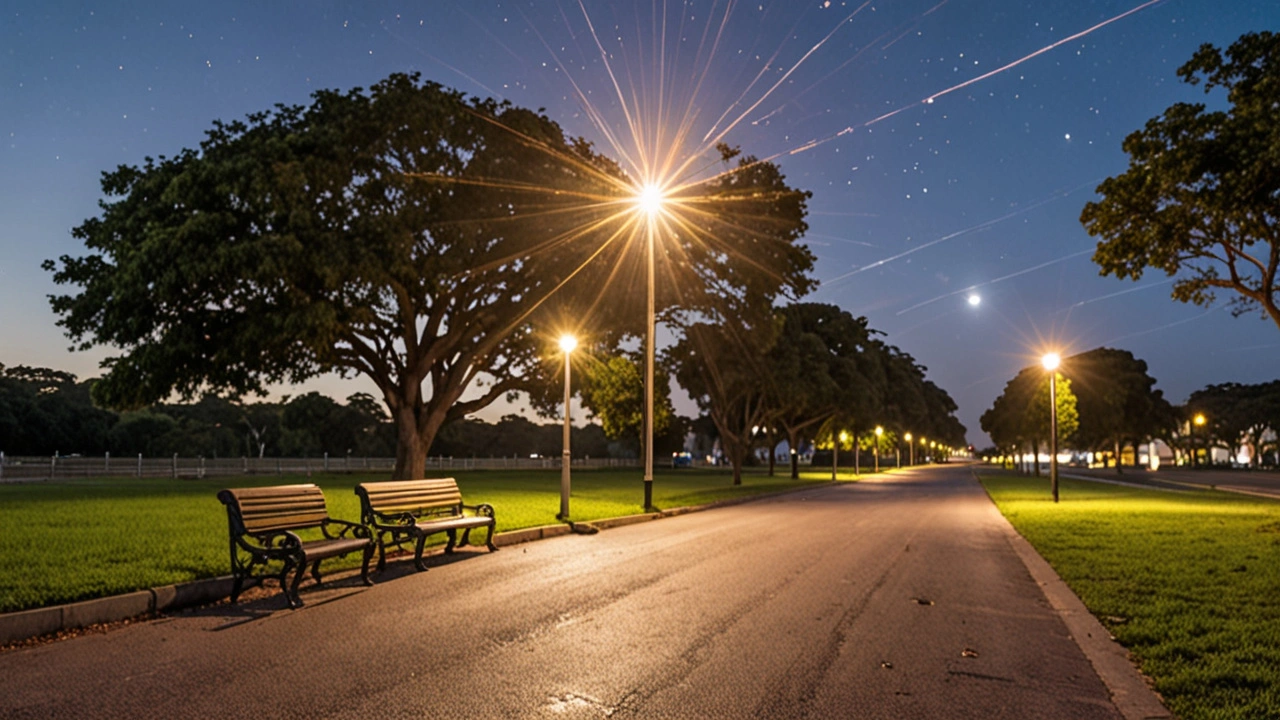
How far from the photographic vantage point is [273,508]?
8906mm

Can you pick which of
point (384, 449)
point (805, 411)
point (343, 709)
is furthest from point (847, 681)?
point (384, 449)

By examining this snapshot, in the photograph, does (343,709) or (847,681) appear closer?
(343,709)

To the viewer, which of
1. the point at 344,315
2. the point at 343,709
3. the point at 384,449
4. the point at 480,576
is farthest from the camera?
the point at 384,449

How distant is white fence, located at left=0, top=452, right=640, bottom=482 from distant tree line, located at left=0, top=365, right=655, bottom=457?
5.40m

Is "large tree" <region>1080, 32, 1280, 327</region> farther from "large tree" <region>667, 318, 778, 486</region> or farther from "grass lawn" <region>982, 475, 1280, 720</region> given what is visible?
"large tree" <region>667, 318, 778, 486</region>

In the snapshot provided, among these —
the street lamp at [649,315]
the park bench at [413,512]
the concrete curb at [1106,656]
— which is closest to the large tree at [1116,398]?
the street lamp at [649,315]

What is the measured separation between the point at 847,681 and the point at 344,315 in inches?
741

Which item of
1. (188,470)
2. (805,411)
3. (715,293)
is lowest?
(188,470)

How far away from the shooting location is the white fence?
3588 cm

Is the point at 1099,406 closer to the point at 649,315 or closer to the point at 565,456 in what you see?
the point at 649,315

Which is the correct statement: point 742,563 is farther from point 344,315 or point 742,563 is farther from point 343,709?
point 344,315

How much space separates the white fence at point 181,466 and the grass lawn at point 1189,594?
91.4ft

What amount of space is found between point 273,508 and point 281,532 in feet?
1.60

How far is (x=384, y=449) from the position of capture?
7412cm
